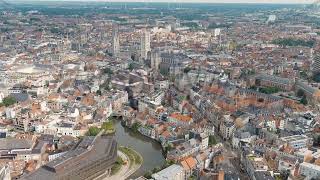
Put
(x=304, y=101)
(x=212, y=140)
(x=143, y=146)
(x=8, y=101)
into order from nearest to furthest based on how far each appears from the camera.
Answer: (x=212, y=140), (x=143, y=146), (x=8, y=101), (x=304, y=101)

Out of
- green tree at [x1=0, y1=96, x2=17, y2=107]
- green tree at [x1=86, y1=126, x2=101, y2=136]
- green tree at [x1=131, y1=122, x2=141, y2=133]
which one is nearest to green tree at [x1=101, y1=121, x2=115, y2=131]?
green tree at [x1=86, y1=126, x2=101, y2=136]

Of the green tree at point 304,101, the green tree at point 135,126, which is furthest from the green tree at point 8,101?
the green tree at point 304,101

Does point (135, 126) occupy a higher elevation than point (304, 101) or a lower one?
lower

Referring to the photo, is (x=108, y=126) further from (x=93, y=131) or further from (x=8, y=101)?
(x=8, y=101)

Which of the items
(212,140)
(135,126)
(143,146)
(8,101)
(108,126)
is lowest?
(143,146)

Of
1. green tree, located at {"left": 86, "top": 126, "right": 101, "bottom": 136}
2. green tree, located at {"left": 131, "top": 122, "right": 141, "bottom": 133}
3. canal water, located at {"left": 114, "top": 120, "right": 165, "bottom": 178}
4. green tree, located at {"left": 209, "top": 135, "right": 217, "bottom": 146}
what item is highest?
green tree, located at {"left": 86, "top": 126, "right": 101, "bottom": 136}

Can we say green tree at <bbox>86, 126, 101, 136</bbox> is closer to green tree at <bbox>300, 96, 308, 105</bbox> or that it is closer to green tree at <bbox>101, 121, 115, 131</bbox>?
green tree at <bbox>101, 121, 115, 131</bbox>

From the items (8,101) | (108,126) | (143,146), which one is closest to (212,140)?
(143,146)

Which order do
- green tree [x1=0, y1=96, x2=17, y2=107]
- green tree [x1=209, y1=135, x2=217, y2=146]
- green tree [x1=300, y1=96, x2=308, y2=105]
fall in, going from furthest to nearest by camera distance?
green tree [x1=300, y1=96, x2=308, y2=105]
green tree [x1=0, y1=96, x2=17, y2=107]
green tree [x1=209, y1=135, x2=217, y2=146]
